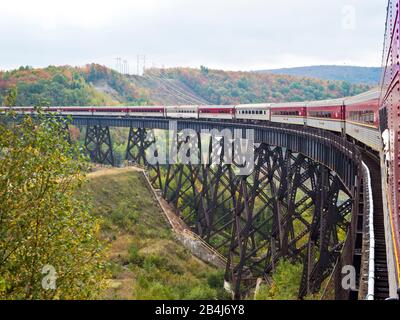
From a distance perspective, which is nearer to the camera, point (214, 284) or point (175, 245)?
point (214, 284)

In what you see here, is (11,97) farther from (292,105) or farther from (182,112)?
(182,112)

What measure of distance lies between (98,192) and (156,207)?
4662 mm

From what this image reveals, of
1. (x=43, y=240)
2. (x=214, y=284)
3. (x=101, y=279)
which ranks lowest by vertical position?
(x=214, y=284)

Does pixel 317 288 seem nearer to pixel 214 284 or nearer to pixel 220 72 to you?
pixel 214 284

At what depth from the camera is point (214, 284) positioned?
104ft

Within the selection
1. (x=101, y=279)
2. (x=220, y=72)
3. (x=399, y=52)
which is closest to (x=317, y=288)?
(x=101, y=279)

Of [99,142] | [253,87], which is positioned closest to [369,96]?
[99,142]

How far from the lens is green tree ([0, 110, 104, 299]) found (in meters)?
11.8

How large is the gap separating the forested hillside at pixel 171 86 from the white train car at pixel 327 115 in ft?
260

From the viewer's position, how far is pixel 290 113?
31.6 meters

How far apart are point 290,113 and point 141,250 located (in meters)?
12.3

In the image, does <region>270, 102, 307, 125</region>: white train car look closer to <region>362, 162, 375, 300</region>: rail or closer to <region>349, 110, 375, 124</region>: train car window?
<region>349, 110, 375, 124</region>: train car window

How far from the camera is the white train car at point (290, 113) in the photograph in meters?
29.7

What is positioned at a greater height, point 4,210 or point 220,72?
point 220,72
